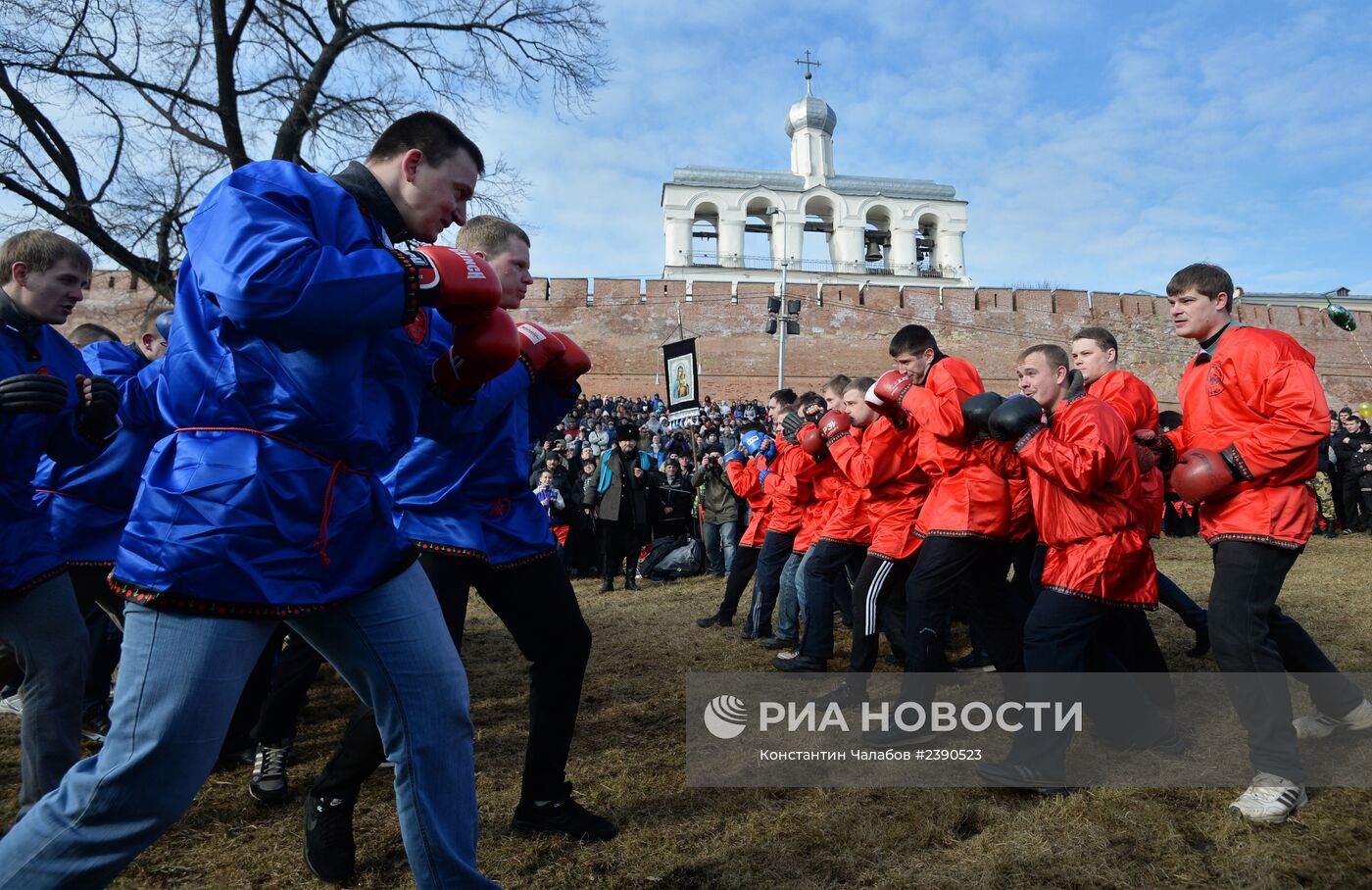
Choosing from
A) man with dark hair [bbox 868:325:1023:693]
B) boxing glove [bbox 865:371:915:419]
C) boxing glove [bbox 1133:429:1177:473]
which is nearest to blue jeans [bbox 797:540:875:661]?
man with dark hair [bbox 868:325:1023:693]

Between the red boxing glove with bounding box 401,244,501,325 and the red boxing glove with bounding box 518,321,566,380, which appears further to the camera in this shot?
the red boxing glove with bounding box 518,321,566,380

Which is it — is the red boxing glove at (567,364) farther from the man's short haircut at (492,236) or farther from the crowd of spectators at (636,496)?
the crowd of spectators at (636,496)

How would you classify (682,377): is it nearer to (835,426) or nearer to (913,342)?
(835,426)

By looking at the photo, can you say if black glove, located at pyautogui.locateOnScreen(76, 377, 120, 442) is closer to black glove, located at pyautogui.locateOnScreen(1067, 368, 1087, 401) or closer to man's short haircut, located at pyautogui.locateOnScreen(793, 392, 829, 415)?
black glove, located at pyautogui.locateOnScreen(1067, 368, 1087, 401)

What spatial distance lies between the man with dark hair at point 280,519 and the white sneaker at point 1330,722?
359 centimetres

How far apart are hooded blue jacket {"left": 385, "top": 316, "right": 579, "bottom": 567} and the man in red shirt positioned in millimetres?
2393

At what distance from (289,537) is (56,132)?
1379 centimetres

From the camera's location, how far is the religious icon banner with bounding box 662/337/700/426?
14.7m

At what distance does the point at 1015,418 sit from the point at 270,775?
3.24 metres

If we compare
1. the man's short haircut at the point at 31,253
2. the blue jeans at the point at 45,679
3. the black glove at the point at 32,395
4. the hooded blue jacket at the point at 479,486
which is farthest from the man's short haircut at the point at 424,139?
the blue jeans at the point at 45,679

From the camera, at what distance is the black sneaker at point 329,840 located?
2660 millimetres

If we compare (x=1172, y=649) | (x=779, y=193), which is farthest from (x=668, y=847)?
(x=779, y=193)

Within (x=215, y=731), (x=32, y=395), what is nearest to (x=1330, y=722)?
(x=215, y=731)

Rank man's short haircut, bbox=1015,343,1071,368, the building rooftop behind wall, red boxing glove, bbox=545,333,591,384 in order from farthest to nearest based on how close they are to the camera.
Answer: the building rooftop behind wall
man's short haircut, bbox=1015,343,1071,368
red boxing glove, bbox=545,333,591,384
